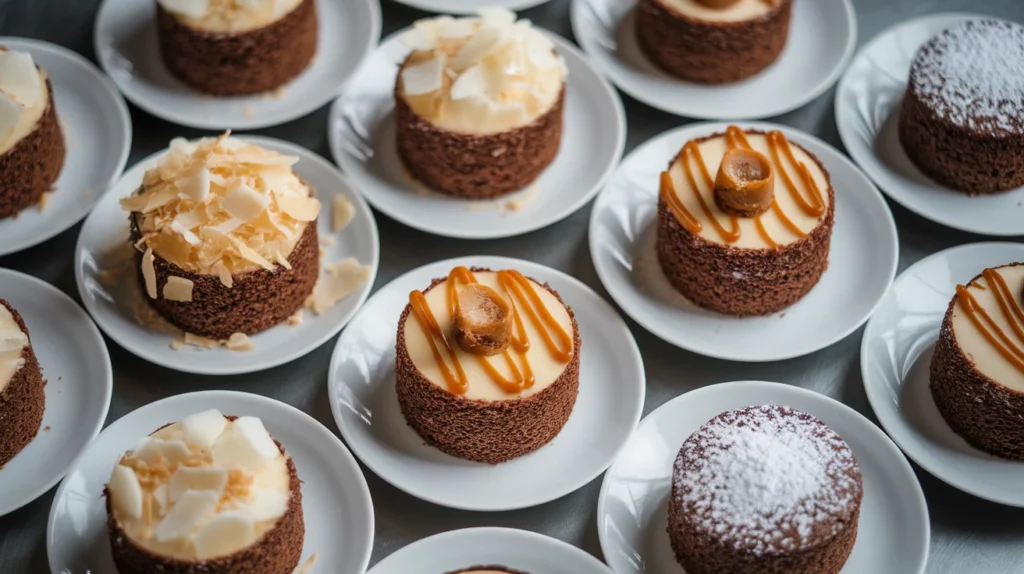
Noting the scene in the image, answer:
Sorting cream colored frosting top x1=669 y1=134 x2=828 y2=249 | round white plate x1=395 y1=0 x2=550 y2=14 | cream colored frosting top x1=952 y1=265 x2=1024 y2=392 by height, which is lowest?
cream colored frosting top x1=952 y1=265 x2=1024 y2=392

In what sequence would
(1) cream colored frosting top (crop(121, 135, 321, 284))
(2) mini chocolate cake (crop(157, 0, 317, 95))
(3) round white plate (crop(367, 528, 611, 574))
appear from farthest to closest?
(2) mini chocolate cake (crop(157, 0, 317, 95)) → (1) cream colored frosting top (crop(121, 135, 321, 284)) → (3) round white plate (crop(367, 528, 611, 574))

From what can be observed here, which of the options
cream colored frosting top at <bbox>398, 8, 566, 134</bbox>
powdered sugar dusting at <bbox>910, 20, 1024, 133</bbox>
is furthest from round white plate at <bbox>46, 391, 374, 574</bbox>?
powdered sugar dusting at <bbox>910, 20, 1024, 133</bbox>

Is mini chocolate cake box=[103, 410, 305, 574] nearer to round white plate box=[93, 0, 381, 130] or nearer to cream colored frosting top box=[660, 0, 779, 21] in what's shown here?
round white plate box=[93, 0, 381, 130]

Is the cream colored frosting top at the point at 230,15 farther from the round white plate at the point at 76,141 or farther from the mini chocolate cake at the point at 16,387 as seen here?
the mini chocolate cake at the point at 16,387

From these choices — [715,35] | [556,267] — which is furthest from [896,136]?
[556,267]

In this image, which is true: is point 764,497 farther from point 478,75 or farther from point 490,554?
point 478,75
